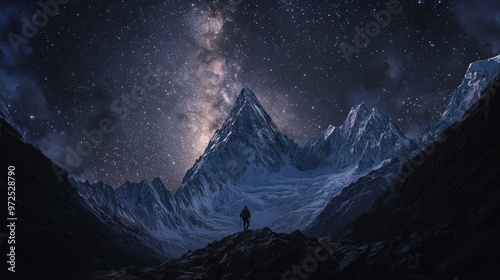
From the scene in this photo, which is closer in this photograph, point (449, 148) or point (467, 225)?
point (467, 225)

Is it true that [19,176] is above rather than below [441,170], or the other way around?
above

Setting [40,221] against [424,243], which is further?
[40,221]

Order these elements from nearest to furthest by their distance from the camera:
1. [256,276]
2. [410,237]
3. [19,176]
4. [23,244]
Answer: [410,237], [256,276], [23,244], [19,176]

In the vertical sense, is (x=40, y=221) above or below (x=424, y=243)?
above

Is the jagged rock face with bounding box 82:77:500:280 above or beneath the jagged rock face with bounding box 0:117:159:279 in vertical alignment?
beneath

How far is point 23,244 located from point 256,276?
19.8m

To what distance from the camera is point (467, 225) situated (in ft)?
57.6

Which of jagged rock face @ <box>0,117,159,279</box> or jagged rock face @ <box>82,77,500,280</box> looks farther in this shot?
jagged rock face @ <box>0,117,159,279</box>

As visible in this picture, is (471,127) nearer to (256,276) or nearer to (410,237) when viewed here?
(410,237)

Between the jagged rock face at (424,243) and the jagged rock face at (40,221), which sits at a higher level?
the jagged rock face at (40,221)

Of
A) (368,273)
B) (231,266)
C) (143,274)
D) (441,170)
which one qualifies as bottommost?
(368,273)

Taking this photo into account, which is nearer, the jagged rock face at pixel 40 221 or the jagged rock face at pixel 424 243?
the jagged rock face at pixel 424 243

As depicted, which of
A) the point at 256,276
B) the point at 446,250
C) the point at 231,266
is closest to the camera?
the point at 446,250

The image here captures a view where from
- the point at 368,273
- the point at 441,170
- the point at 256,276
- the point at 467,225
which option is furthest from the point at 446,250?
the point at 441,170
